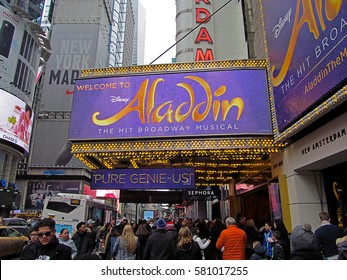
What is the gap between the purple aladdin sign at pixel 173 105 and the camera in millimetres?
10438

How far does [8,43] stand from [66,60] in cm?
2592

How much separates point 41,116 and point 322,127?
7090 cm

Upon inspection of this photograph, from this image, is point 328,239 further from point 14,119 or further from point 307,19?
point 14,119

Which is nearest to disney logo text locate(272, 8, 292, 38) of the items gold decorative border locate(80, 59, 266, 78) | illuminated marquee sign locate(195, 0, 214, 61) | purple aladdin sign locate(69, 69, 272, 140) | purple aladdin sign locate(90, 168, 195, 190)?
gold decorative border locate(80, 59, 266, 78)

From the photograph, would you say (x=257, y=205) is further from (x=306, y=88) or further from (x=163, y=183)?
(x=306, y=88)

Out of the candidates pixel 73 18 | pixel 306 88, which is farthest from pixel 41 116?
pixel 306 88

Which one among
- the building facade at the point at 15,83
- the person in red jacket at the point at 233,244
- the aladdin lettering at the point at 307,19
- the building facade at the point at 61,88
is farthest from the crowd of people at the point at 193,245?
the building facade at the point at 61,88

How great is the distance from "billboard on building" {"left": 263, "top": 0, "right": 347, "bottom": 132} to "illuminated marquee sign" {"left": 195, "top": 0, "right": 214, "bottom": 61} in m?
14.8

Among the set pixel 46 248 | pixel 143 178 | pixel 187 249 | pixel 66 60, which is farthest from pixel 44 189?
pixel 46 248

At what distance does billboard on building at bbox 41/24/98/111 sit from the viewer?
69.3 meters

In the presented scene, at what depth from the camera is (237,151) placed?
10.4m

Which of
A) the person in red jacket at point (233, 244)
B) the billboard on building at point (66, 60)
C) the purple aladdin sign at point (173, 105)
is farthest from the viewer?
the billboard on building at point (66, 60)

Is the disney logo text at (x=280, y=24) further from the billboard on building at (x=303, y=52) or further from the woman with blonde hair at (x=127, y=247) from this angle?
the woman with blonde hair at (x=127, y=247)

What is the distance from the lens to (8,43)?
46156mm
